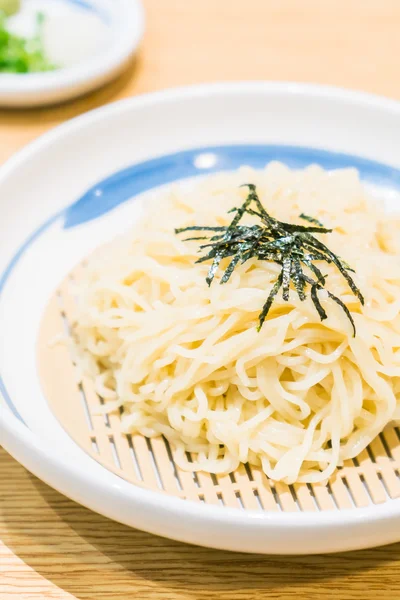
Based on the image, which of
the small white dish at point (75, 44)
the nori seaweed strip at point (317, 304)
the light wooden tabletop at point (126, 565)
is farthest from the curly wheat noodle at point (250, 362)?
the small white dish at point (75, 44)

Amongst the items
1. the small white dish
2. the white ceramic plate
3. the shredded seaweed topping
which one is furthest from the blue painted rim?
the small white dish

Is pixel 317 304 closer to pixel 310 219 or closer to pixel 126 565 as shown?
pixel 310 219

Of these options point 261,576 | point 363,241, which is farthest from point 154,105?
point 261,576

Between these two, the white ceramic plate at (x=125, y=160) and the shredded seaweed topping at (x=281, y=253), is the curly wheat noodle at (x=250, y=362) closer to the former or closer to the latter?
the shredded seaweed topping at (x=281, y=253)

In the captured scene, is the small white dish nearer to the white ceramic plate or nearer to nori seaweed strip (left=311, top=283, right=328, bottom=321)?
the white ceramic plate

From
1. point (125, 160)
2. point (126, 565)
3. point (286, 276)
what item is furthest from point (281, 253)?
point (125, 160)

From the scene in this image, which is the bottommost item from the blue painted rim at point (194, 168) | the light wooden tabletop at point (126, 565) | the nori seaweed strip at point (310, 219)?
the light wooden tabletop at point (126, 565)

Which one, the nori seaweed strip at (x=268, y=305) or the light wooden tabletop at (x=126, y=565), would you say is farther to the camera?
the nori seaweed strip at (x=268, y=305)
